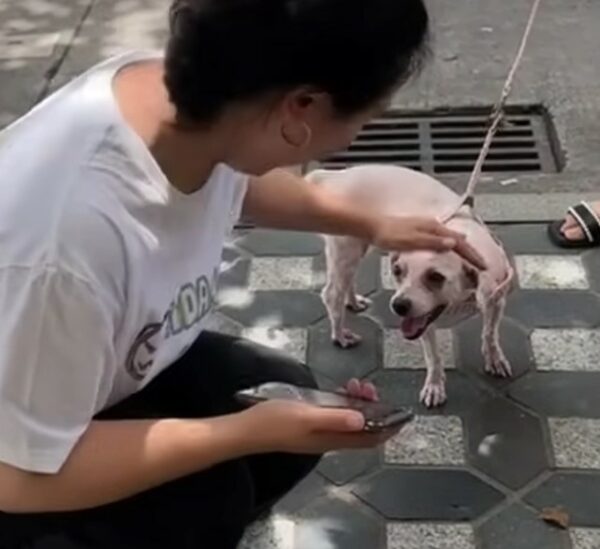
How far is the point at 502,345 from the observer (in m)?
2.86

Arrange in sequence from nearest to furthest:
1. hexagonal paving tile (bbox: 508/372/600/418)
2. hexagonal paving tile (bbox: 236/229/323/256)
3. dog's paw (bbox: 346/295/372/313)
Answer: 1. hexagonal paving tile (bbox: 508/372/600/418)
2. dog's paw (bbox: 346/295/372/313)
3. hexagonal paving tile (bbox: 236/229/323/256)

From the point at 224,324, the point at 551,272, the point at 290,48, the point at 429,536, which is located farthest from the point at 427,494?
the point at 290,48

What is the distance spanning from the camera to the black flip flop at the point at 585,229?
124 inches

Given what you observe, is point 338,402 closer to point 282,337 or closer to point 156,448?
point 156,448

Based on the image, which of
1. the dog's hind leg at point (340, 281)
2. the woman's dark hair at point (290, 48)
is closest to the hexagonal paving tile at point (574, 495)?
the dog's hind leg at point (340, 281)

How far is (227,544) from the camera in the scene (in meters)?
1.85

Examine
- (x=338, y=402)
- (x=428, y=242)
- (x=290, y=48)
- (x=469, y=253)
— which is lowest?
(x=469, y=253)

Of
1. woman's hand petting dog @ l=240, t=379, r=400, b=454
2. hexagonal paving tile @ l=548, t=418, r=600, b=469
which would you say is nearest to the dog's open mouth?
hexagonal paving tile @ l=548, t=418, r=600, b=469

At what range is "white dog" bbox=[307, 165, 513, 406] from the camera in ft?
8.16

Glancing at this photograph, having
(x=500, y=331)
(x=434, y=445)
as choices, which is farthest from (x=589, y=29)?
(x=434, y=445)

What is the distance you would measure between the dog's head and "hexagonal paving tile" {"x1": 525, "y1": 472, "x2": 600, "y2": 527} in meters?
0.42

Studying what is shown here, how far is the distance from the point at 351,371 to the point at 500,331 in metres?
0.38

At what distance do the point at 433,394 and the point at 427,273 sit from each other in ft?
1.13

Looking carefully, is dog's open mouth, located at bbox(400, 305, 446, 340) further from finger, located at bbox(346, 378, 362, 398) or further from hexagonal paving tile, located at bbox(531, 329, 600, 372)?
finger, located at bbox(346, 378, 362, 398)
